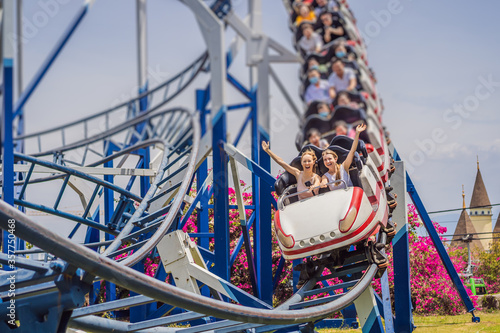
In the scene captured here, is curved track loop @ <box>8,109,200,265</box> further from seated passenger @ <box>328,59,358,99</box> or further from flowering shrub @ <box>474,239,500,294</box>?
flowering shrub @ <box>474,239,500,294</box>

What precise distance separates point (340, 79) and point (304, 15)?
7.15ft

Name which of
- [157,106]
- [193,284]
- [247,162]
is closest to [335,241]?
[193,284]

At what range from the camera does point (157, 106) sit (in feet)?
30.5

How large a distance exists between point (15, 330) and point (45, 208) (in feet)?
10.2

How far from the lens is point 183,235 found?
4.34 m

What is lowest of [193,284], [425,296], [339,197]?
[425,296]

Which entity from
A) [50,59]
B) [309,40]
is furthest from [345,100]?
[50,59]

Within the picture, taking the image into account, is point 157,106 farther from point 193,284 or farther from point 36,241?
point 36,241

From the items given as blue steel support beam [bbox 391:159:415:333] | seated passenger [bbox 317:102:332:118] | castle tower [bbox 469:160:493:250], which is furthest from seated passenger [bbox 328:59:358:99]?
castle tower [bbox 469:160:493:250]

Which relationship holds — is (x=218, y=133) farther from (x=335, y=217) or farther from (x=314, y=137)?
(x=314, y=137)

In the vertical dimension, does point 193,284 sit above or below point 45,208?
below

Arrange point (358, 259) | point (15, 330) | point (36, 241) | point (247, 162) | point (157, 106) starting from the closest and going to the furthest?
point (36, 241)
point (15, 330)
point (358, 259)
point (247, 162)
point (157, 106)

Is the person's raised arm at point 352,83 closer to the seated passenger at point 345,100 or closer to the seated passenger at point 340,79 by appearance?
the seated passenger at point 340,79

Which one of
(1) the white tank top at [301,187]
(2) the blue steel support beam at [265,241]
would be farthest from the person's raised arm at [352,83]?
(1) the white tank top at [301,187]
